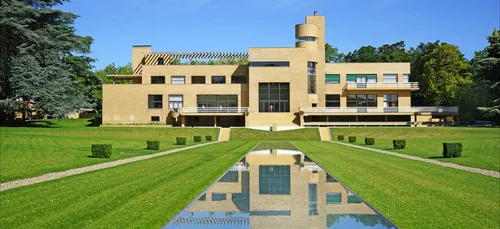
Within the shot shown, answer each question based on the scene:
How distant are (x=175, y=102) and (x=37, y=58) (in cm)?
1945

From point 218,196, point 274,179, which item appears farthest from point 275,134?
point 218,196

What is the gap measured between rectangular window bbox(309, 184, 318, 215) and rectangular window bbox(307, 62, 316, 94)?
5247 cm

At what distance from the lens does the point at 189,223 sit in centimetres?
862

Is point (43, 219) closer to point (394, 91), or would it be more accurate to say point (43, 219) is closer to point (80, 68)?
point (80, 68)

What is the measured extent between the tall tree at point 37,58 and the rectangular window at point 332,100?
32.5 meters

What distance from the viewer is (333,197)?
11.4 m

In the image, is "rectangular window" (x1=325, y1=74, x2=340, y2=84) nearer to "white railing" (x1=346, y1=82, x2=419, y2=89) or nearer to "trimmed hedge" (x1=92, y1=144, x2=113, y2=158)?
"white railing" (x1=346, y1=82, x2=419, y2=89)

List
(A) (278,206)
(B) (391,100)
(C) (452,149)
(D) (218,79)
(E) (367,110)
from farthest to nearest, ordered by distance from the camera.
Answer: (D) (218,79) → (B) (391,100) → (E) (367,110) → (C) (452,149) → (A) (278,206)

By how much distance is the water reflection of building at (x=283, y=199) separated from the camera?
891 centimetres

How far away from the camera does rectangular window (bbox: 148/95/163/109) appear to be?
211 ft

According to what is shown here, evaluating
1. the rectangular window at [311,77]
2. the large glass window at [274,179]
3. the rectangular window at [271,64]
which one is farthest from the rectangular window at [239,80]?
the large glass window at [274,179]

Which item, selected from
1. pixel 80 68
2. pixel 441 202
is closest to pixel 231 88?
pixel 80 68

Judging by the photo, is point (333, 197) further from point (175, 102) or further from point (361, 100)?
point (361, 100)

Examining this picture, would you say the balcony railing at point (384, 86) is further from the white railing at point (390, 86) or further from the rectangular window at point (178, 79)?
the rectangular window at point (178, 79)
